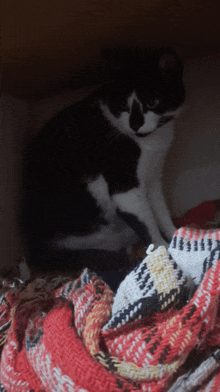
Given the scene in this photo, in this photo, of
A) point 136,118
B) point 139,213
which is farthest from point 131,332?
point 136,118

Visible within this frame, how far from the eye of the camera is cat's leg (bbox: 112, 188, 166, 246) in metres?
0.45

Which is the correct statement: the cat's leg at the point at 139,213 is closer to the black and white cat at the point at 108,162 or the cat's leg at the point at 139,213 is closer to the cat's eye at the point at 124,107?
the black and white cat at the point at 108,162

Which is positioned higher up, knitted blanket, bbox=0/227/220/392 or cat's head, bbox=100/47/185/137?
cat's head, bbox=100/47/185/137

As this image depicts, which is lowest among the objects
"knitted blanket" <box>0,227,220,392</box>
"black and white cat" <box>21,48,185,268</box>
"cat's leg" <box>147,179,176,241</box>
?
"knitted blanket" <box>0,227,220,392</box>

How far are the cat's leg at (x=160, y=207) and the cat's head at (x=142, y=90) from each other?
0.08 meters

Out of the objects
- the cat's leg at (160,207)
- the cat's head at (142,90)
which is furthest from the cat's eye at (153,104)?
the cat's leg at (160,207)

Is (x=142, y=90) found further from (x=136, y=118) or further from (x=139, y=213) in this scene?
(x=139, y=213)

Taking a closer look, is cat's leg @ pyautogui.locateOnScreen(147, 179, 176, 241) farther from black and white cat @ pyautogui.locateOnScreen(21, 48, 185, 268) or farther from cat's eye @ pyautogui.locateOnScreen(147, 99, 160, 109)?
cat's eye @ pyautogui.locateOnScreen(147, 99, 160, 109)

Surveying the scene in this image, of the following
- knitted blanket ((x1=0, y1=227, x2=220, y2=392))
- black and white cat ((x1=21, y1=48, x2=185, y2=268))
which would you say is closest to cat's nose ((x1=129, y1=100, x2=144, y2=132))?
black and white cat ((x1=21, y1=48, x2=185, y2=268))

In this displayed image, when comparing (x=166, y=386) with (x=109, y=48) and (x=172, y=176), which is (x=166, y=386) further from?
(x=109, y=48)

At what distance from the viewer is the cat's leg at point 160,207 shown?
1.46 feet

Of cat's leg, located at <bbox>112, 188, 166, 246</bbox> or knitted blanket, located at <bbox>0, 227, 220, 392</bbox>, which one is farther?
cat's leg, located at <bbox>112, 188, 166, 246</bbox>

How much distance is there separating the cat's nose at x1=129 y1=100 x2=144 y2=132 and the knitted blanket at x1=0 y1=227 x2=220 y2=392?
18cm

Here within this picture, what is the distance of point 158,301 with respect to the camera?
0.37m
